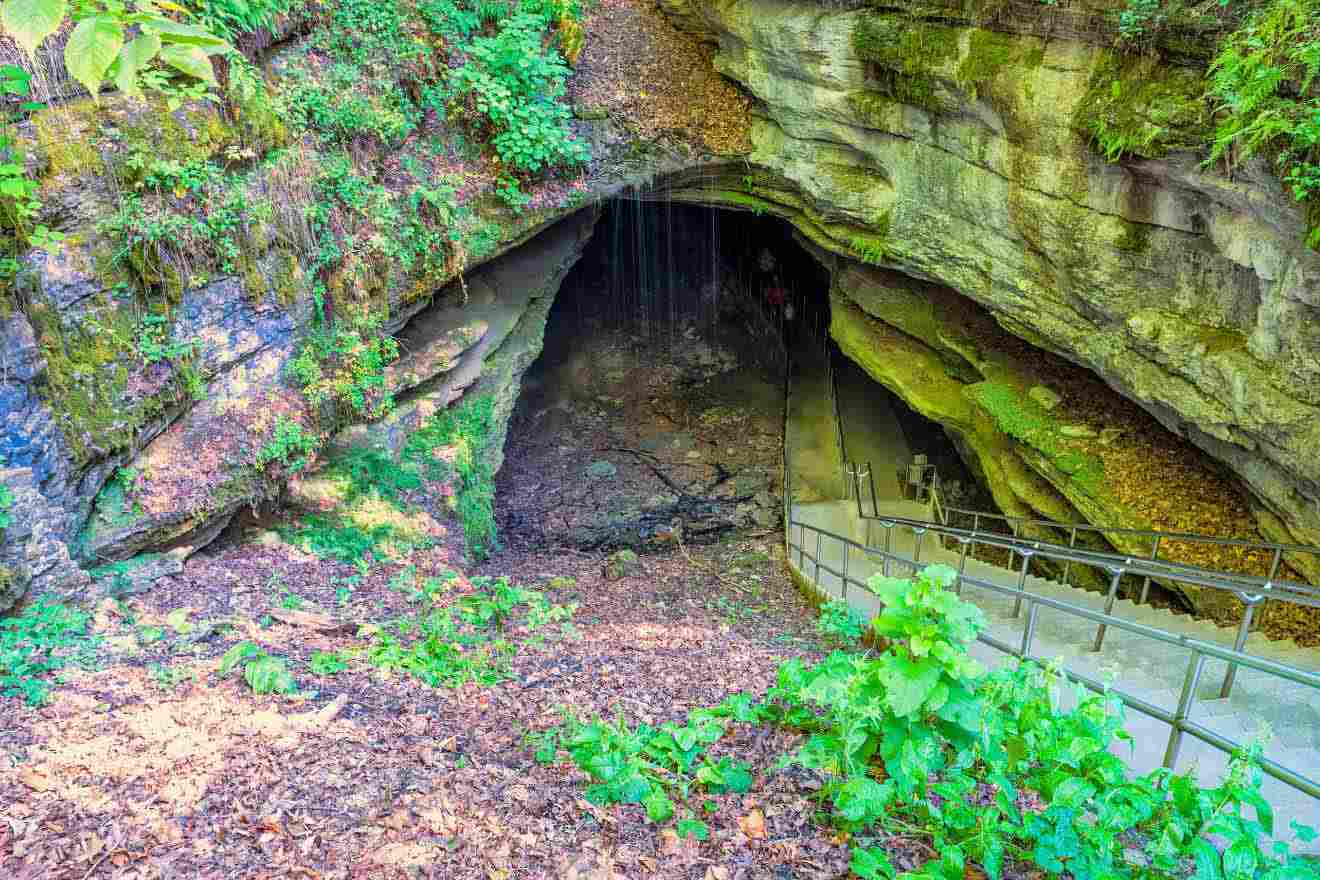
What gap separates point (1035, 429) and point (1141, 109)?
3.84m

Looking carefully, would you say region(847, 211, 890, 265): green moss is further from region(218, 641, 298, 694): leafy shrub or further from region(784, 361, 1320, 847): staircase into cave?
region(218, 641, 298, 694): leafy shrub

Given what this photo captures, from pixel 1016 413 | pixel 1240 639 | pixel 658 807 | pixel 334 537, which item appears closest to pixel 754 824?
pixel 658 807

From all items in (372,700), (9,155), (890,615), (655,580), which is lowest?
(655,580)

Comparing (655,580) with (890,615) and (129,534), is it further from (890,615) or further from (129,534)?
(890,615)

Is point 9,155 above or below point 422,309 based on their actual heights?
above

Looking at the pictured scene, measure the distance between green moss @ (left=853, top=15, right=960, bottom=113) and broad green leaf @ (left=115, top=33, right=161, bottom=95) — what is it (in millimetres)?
7855

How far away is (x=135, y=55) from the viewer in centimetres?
156

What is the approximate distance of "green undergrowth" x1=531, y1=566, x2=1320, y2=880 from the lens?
242cm

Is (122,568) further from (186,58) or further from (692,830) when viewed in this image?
(186,58)

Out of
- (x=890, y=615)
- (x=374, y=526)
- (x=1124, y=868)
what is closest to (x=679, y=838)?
(x=890, y=615)

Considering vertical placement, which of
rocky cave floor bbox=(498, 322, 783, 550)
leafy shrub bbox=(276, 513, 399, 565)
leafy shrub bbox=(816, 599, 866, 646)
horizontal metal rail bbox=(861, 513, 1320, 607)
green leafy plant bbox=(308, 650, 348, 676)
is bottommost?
rocky cave floor bbox=(498, 322, 783, 550)

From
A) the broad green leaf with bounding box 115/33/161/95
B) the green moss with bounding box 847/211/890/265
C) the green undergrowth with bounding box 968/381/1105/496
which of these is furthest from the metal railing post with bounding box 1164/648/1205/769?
the green moss with bounding box 847/211/890/265

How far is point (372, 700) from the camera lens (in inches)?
167

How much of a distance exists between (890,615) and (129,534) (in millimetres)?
5997
